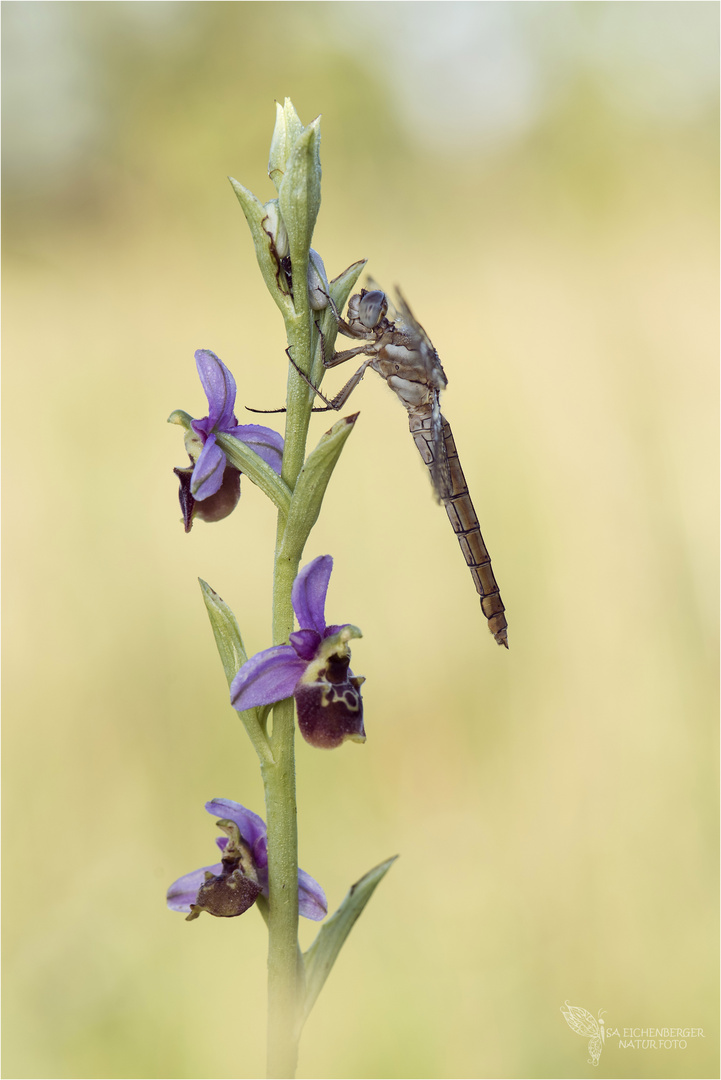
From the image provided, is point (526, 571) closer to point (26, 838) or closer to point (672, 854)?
point (672, 854)

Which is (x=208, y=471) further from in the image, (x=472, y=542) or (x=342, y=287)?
(x=472, y=542)

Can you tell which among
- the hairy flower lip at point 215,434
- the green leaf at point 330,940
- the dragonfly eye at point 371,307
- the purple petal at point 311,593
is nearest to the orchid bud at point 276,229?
the hairy flower lip at point 215,434

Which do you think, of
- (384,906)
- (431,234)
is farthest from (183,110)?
(384,906)

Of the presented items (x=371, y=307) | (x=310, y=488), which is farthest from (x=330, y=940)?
(x=371, y=307)

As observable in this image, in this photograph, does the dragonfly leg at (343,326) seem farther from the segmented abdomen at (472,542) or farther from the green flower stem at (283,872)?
the green flower stem at (283,872)

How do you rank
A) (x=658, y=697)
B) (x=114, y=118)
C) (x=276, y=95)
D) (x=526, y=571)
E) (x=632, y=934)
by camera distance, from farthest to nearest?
(x=276, y=95) < (x=114, y=118) < (x=526, y=571) < (x=658, y=697) < (x=632, y=934)
